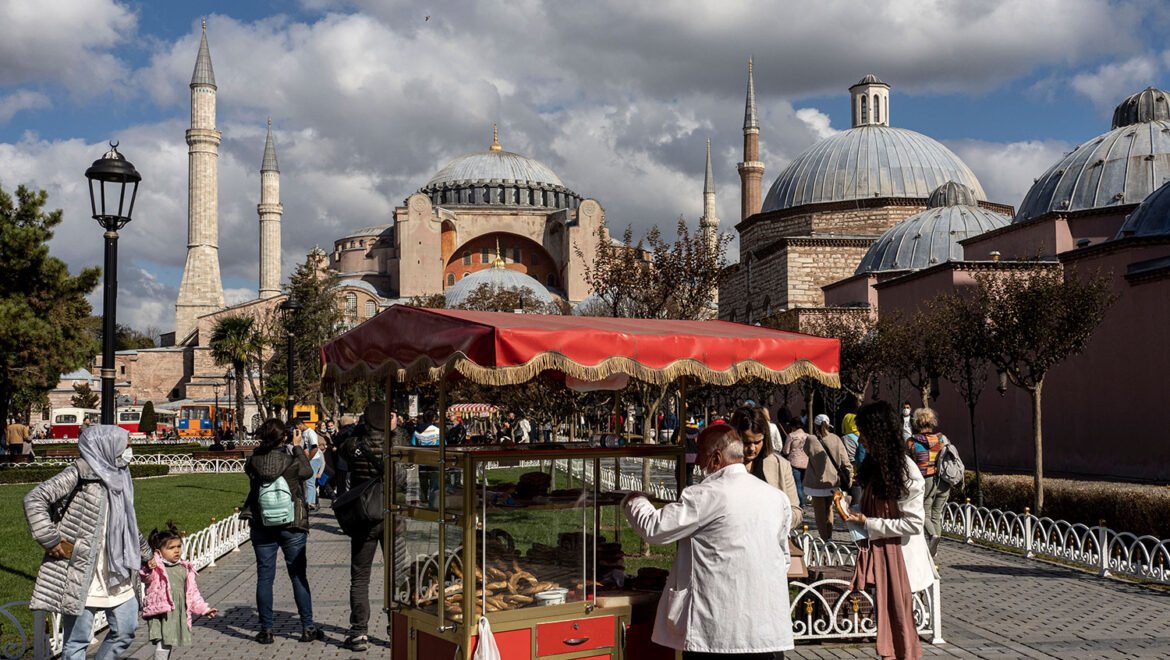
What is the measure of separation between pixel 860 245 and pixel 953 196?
354cm

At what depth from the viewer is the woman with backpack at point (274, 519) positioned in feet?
23.5

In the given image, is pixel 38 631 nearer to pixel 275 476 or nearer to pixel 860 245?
pixel 275 476

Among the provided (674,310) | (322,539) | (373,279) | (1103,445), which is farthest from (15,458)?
(373,279)

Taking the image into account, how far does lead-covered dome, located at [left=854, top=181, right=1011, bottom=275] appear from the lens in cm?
3228

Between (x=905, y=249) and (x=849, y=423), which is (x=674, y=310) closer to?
(x=849, y=423)

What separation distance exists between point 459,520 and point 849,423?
8.41 meters

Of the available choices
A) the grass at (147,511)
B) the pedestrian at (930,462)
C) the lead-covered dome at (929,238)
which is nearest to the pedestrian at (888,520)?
the pedestrian at (930,462)

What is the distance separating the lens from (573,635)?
16.6ft

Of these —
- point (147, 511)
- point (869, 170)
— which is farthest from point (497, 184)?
point (147, 511)

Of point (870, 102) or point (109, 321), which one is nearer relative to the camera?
point (109, 321)

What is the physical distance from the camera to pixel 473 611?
15.9 ft

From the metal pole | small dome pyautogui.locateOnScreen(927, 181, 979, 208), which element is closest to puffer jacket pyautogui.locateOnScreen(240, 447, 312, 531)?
the metal pole

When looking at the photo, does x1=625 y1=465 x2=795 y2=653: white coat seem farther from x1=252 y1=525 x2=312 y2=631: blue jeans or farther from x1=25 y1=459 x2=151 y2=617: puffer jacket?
x1=252 y1=525 x2=312 y2=631: blue jeans

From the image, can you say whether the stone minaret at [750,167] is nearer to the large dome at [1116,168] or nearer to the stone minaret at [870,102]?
the stone minaret at [870,102]
